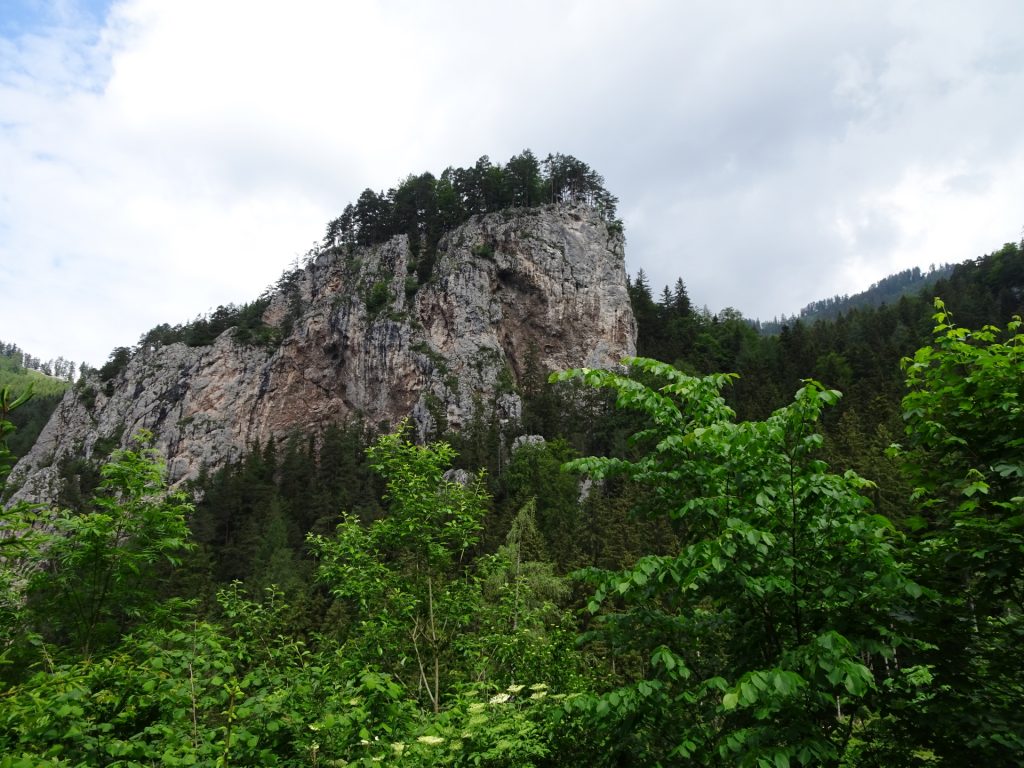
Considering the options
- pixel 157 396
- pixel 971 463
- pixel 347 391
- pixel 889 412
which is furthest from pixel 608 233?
pixel 971 463

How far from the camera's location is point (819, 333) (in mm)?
61938

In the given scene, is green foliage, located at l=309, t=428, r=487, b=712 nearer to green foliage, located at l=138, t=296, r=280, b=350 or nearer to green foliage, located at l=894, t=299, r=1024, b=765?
→ green foliage, located at l=894, t=299, r=1024, b=765

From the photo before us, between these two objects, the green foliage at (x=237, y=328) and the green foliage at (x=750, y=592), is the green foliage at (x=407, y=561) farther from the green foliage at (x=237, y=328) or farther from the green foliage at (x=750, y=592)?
the green foliage at (x=237, y=328)

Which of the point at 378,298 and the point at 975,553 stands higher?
the point at 378,298

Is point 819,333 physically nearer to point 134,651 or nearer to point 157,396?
point 134,651

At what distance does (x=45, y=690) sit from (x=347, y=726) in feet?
5.85

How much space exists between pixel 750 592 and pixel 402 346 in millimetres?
68184

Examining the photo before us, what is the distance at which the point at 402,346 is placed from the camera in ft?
230

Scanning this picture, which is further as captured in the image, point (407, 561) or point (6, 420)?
point (407, 561)

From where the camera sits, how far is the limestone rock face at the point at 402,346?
6925cm

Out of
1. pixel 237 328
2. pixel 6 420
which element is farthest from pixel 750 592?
pixel 237 328

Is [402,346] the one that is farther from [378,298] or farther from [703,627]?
[703,627]

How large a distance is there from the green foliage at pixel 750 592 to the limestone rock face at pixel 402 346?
Answer: 60.3 metres

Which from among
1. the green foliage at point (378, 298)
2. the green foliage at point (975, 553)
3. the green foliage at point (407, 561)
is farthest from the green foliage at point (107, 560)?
the green foliage at point (378, 298)
